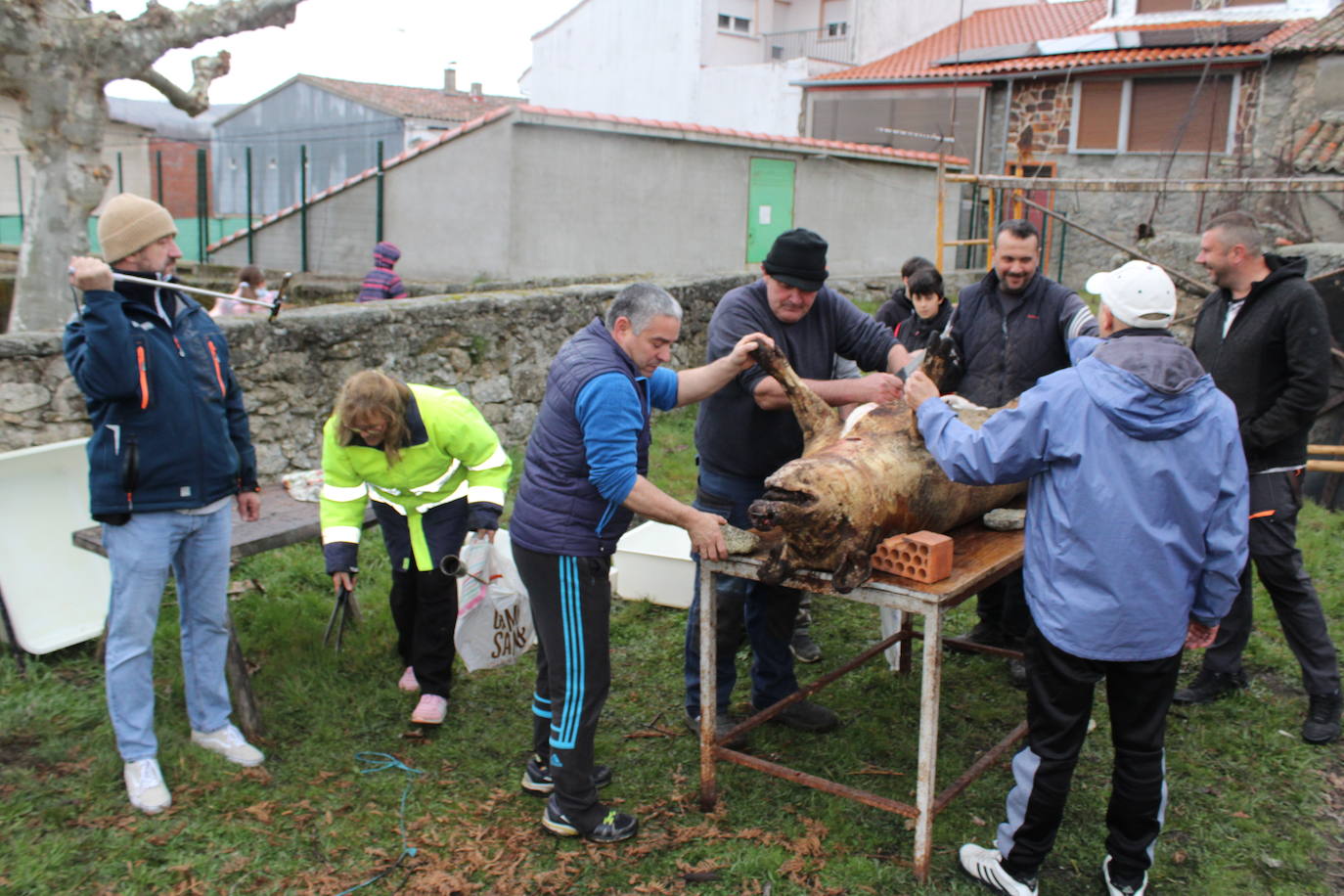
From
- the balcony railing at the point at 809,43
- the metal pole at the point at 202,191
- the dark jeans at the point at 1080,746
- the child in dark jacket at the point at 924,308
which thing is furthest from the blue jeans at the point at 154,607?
the balcony railing at the point at 809,43

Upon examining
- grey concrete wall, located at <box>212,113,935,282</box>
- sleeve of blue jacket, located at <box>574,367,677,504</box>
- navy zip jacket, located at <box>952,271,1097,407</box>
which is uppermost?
grey concrete wall, located at <box>212,113,935,282</box>

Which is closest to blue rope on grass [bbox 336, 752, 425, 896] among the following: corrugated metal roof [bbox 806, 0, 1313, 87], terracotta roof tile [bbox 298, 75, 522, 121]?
corrugated metal roof [bbox 806, 0, 1313, 87]

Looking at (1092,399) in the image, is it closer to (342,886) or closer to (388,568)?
(342,886)

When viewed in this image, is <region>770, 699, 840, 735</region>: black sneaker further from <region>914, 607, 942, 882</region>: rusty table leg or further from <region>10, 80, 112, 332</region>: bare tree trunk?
<region>10, 80, 112, 332</region>: bare tree trunk

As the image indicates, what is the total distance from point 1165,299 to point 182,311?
121 inches

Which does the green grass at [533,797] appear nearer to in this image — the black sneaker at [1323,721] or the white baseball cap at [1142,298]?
the black sneaker at [1323,721]

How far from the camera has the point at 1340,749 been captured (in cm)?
405

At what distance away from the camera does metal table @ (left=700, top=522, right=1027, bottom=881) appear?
2.99 meters

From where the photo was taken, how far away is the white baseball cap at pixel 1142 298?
2818 millimetres

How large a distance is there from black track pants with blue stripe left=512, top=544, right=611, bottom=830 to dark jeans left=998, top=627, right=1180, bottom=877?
130 cm

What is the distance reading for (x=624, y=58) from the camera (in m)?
28.7

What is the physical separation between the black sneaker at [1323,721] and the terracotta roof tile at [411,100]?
27600 mm

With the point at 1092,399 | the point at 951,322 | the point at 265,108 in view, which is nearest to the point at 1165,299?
the point at 1092,399

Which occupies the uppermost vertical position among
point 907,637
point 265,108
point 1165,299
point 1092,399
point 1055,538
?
point 265,108
